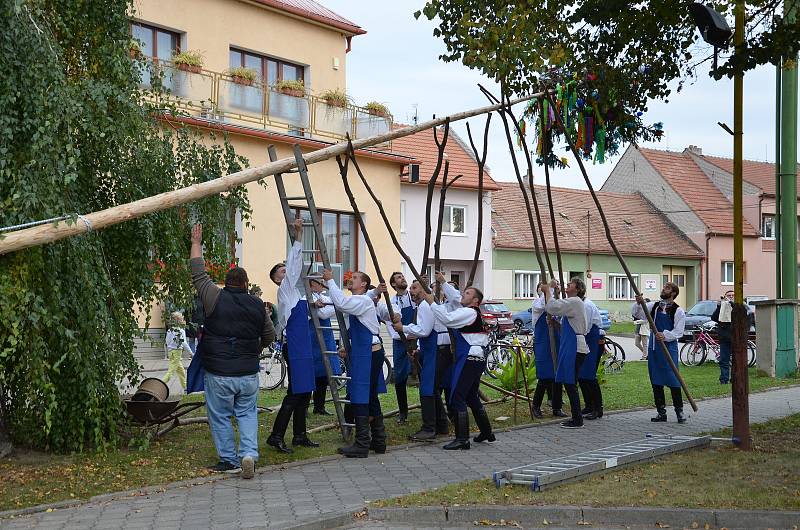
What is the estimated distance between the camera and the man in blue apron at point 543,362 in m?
13.1

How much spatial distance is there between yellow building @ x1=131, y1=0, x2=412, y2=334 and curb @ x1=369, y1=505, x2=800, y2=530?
15.7 meters

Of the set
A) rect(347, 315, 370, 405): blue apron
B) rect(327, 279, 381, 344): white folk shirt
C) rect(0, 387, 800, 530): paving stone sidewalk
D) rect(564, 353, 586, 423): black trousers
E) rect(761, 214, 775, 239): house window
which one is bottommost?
rect(0, 387, 800, 530): paving stone sidewalk

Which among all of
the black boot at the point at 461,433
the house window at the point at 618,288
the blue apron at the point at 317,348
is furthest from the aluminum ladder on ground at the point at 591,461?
→ the house window at the point at 618,288

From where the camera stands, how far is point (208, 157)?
10.4 meters

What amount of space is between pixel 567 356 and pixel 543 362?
71 centimetres

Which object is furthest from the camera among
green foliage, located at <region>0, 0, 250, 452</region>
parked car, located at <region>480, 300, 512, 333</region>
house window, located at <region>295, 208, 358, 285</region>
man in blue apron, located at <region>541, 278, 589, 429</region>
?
parked car, located at <region>480, 300, 512, 333</region>

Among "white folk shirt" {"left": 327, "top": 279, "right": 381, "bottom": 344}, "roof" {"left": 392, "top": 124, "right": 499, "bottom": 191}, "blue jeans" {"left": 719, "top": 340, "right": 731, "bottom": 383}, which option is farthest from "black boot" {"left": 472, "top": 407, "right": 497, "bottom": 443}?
"roof" {"left": 392, "top": 124, "right": 499, "bottom": 191}

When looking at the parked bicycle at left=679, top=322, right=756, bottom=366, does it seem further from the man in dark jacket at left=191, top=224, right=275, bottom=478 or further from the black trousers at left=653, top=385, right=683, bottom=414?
the man in dark jacket at left=191, top=224, right=275, bottom=478

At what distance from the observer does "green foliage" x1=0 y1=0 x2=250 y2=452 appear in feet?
26.0

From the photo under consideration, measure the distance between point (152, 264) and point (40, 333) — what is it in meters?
1.85

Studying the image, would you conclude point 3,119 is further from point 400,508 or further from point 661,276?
point 661,276

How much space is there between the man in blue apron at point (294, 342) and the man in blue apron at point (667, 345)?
476 centimetres

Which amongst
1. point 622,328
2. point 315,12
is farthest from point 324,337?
point 622,328

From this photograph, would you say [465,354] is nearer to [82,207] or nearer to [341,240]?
[82,207]
